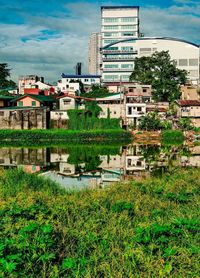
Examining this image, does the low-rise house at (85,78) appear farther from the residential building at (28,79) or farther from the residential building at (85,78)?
the residential building at (28,79)

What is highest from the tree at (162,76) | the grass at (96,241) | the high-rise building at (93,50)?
the high-rise building at (93,50)

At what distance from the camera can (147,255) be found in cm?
554

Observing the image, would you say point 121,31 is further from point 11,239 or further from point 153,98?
point 11,239

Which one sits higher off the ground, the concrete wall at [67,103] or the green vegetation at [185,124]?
the concrete wall at [67,103]

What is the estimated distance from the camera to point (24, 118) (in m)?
Result: 51.5

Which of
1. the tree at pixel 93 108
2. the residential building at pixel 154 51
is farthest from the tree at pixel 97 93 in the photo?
the residential building at pixel 154 51

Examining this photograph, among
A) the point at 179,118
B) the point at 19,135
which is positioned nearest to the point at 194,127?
the point at 179,118

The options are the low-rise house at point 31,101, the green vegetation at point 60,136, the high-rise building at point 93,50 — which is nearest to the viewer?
the green vegetation at point 60,136

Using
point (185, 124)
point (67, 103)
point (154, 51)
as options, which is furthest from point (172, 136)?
point (154, 51)

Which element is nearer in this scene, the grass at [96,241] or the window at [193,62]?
the grass at [96,241]

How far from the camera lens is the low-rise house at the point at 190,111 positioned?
2223 inches

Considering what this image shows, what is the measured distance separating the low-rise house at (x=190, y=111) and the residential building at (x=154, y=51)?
25.5 m

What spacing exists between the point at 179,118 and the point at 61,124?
15.6 metres

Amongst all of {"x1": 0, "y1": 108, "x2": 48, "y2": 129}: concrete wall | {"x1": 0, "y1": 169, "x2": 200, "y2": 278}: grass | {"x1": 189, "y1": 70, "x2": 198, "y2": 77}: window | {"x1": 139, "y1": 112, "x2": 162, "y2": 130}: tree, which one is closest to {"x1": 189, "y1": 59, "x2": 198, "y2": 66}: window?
{"x1": 189, "y1": 70, "x2": 198, "y2": 77}: window
